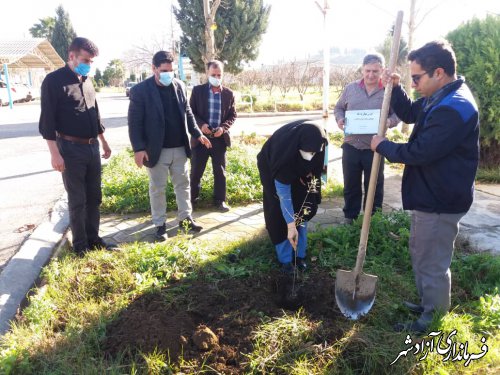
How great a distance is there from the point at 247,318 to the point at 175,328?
1.62 ft

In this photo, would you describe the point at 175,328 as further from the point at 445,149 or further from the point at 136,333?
the point at 445,149

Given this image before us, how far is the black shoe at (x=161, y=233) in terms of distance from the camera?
415 centimetres

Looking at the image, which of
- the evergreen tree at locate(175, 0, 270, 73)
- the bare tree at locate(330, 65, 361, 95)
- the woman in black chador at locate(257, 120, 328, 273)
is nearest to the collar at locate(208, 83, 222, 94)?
the woman in black chador at locate(257, 120, 328, 273)

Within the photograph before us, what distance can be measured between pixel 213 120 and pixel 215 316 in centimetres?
291

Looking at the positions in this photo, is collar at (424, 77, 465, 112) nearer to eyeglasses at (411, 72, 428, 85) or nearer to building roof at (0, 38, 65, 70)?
eyeglasses at (411, 72, 428, 85)

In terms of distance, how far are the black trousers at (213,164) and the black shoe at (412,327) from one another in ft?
9.97

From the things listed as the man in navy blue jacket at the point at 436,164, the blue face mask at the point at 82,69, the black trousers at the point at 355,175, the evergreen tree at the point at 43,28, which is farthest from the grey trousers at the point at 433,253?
the evergreen tree at the point at 43,28

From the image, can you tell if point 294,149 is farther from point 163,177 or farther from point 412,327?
point 163,177

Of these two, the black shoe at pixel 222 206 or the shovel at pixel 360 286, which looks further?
the black shoe at pixel 222 206

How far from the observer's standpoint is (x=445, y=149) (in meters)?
2.24

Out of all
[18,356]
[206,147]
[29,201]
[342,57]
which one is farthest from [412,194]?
[342,57]

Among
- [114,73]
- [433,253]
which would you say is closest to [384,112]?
[433,253]

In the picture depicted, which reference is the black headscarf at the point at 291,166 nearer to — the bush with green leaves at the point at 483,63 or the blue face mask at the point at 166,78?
the blue face mask at the point at 166,78

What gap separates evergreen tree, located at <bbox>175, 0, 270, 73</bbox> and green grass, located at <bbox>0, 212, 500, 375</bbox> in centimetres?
2074
